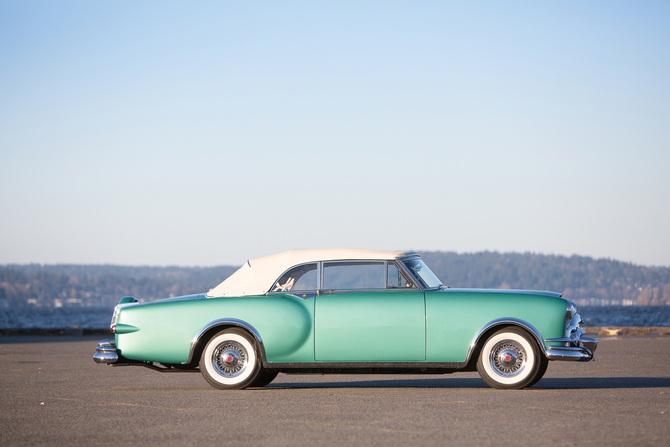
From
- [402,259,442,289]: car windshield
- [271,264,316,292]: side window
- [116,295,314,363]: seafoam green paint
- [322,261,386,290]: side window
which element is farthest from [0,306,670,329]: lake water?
[402,259,442,289]: car windshield

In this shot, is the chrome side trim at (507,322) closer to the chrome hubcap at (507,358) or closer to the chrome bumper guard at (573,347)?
the chrome bumper guard at (573,347)

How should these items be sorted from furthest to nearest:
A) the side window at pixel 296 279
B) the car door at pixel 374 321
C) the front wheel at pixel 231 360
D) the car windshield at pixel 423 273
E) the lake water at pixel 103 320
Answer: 1. the lake water at pixel 103 320
2. the side window at pixel 296 279
3. the car windshield at pixel 423 273
4. the front wheel at pixel 231 360
5. the car door at pixel 374 321

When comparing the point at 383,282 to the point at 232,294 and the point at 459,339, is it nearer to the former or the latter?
the point at 459,339

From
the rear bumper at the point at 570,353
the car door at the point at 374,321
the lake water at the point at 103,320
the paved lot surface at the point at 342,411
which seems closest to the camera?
the paved lot surface at the point at 342,411

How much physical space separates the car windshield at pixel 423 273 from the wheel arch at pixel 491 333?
0.82 meters

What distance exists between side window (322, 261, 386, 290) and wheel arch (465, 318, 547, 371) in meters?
1.20

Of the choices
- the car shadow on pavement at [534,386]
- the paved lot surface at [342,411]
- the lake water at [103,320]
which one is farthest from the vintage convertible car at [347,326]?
the lake water at [103,320]

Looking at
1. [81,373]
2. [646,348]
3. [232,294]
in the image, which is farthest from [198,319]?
[646,348]

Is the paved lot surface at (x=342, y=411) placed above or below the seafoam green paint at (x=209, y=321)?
below

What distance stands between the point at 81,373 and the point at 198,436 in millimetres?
6538

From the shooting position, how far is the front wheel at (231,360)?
8703 mm

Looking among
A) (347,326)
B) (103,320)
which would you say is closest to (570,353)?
(347,326)

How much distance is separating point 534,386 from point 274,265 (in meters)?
3.37

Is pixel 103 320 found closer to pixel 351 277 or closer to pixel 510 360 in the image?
pixel 351 277
